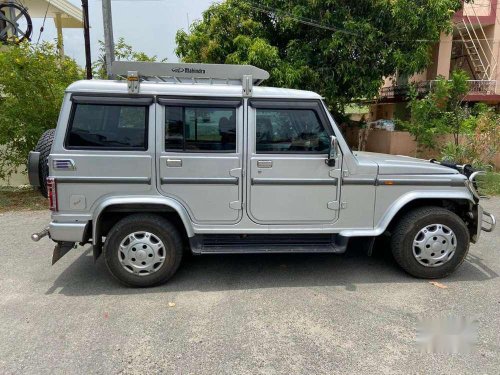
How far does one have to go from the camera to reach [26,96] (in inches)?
304

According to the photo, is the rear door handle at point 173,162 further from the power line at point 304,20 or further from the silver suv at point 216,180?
the power line at point 304,20

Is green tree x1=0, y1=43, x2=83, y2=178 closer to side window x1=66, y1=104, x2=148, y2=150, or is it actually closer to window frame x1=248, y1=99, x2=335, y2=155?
side window x1=66, y1=104, x2=148, y2=150

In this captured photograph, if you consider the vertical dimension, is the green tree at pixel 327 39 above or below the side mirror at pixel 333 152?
above

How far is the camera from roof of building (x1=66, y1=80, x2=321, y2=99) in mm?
3688

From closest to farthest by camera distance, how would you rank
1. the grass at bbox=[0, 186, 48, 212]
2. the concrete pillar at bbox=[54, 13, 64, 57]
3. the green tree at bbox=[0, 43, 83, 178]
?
the grass at bbox=[0, 186, 48, 212], the green tree at bbox=[0, 43, 83, 178], the concrete pillar at bbox=[54, 13, 64, 57]

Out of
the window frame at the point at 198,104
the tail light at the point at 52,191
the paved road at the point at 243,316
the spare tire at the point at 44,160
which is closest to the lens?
the paved road at the point at 243,316

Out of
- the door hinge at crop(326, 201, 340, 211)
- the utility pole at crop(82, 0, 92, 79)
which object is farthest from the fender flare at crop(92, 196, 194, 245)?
the utility pole at crop(82, 0, 92, 79)

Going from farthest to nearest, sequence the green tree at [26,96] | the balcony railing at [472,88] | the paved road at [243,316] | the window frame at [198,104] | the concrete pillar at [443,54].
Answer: the concrete pillar at [443,54] → the balcony railing at [472,88] → the green tree at [26,96] → the window frame at [198,104] → the paved road at [243,316]

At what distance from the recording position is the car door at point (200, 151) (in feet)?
12.4

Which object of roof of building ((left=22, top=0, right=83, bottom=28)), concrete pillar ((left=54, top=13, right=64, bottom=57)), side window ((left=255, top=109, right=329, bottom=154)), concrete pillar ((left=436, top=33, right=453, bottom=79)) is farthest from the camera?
roof of building ((left=22, top=0, right=83, bottom=28))

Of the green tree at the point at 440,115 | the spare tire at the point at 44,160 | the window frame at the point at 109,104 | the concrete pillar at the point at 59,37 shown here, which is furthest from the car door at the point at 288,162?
the green tree at the point at 440,115

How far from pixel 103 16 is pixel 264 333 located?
775cm

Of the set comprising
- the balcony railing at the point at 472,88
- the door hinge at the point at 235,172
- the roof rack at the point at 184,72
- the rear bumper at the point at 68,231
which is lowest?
the rear bumper at the point at 68,231

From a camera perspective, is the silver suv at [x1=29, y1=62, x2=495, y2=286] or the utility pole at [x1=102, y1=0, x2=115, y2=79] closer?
the silver suv at [x1=29, y1=62, x2=495, y2=286]
